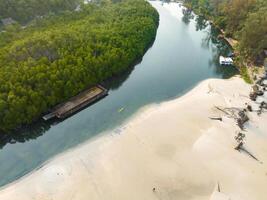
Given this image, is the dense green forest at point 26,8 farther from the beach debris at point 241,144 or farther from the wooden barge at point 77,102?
the beach debris at point 241,144

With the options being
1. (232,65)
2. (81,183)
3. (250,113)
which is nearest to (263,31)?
(232,65)

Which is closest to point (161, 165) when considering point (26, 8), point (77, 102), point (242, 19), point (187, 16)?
point (77, 102)

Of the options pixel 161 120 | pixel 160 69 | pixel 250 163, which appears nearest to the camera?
pixel 250 163

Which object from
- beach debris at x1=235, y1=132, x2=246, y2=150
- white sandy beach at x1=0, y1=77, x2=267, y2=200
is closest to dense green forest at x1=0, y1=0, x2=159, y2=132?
white sandy beach at x1=0, y1=77, x2=267, y2=200

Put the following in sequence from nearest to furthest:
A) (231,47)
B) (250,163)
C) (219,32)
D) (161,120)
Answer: (250,163) → (161,120) → (231,47) → (219,32)

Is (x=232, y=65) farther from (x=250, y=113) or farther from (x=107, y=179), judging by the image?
(x=107, y=179)
